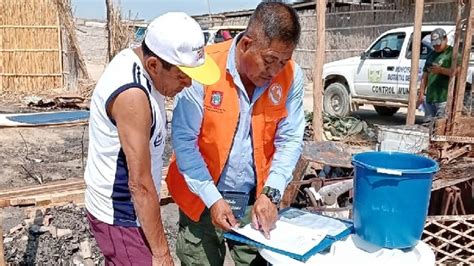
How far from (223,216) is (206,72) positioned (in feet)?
1.81

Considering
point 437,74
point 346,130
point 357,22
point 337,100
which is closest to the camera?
point 437,74

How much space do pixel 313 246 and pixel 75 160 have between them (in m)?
5.59

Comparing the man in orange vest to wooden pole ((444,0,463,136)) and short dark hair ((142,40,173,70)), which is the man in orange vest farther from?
wooden pole ((444,0,463,136))

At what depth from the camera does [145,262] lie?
1.99 metres

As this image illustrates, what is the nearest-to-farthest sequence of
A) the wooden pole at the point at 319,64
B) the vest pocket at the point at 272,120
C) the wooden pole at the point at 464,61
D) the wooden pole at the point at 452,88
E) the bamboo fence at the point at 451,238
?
the vest pocket at the point at 272,120 < the bamboo fence at the point at 451,238 < the wooden pole at the point at 464,61 < the wooden pole at the point at 452,88 < the wooden pole at the point at 319,64

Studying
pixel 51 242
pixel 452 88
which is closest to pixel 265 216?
pixel 51 242

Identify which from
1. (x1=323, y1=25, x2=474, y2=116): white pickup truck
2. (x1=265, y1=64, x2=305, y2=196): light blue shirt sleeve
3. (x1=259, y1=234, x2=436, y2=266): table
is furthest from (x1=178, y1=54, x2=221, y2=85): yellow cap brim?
(x1=323, y1=25, x2=474, y2=116): white pickup truck

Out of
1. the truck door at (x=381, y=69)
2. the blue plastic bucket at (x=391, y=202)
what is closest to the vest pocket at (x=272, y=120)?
the blue plastic bucket at (x=391, y=202)

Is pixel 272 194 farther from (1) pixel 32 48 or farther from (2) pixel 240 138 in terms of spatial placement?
(1) pixel 32 48

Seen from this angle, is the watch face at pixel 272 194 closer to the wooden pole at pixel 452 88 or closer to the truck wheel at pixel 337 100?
the wooden pole at pixel 452 88

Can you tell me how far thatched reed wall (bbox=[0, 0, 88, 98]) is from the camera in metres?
12.8

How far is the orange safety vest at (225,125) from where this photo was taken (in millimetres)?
2104

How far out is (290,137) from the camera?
229cm

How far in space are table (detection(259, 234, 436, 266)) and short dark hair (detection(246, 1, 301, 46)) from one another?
0.78 metres
